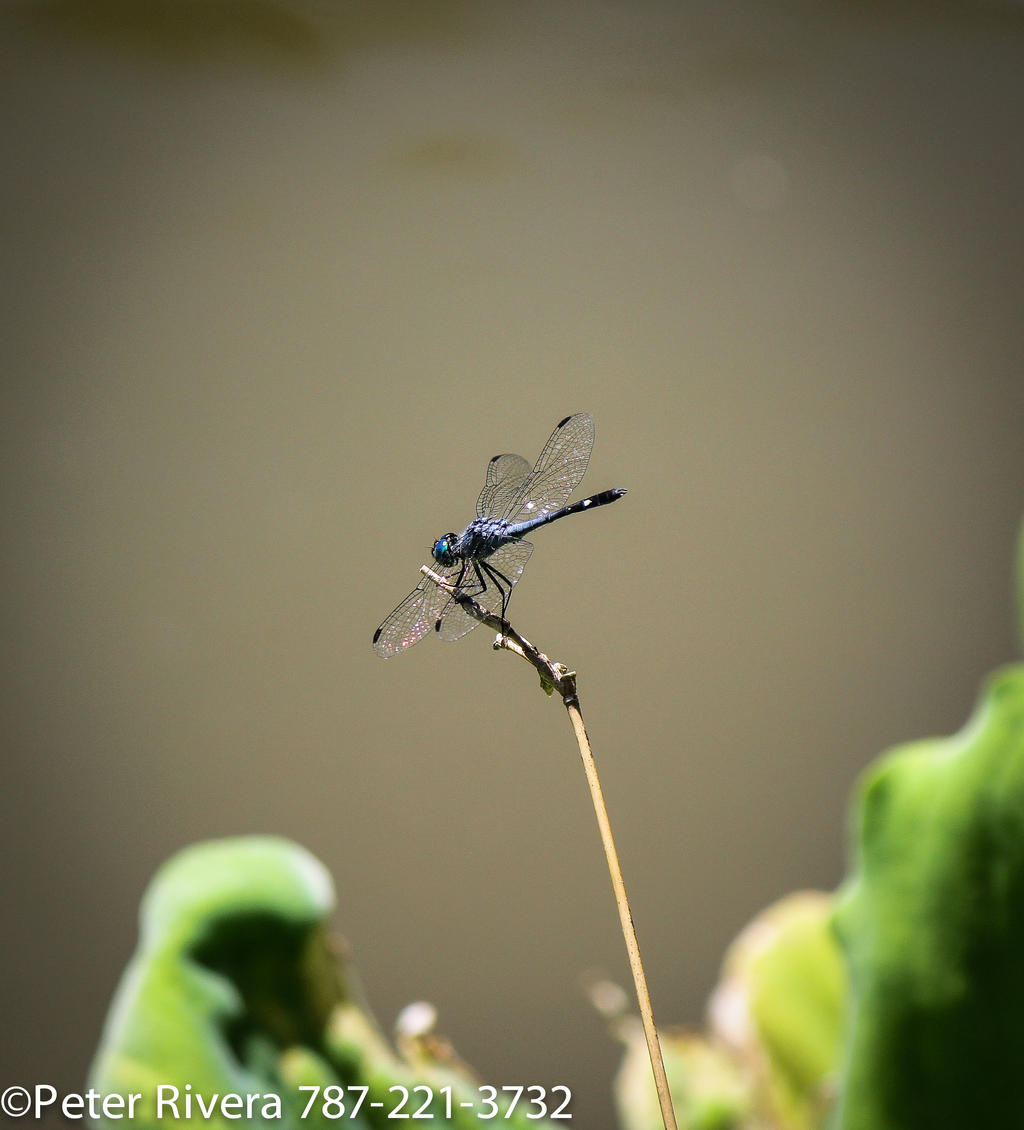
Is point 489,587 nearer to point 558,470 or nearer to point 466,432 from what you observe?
point 558,470

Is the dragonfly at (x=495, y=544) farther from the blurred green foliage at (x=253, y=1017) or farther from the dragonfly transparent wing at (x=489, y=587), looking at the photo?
the blurred green foliage at (x=253, y=1017)

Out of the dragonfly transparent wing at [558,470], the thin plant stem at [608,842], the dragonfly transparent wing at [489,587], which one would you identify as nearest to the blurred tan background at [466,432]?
the dragonfly transparent wing at [558,470]

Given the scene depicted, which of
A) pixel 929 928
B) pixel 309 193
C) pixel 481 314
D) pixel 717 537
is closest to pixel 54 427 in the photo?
pixel 309 193

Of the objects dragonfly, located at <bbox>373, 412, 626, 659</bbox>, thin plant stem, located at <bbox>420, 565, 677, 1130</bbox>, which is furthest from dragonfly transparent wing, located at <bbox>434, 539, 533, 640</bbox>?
thin plant stem, located at <bbox>420, 565, 677, 1130</bbox>

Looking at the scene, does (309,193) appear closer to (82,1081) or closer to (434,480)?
(434,480)

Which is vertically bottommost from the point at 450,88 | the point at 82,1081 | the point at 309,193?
the point at 82,1081

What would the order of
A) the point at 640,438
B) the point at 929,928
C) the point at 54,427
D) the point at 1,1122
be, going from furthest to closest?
the point at 640,438 < the point at 54,427 < the point at 1,1122 < the point at 929,928

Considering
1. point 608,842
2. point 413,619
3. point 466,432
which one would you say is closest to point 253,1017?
point 413,619
